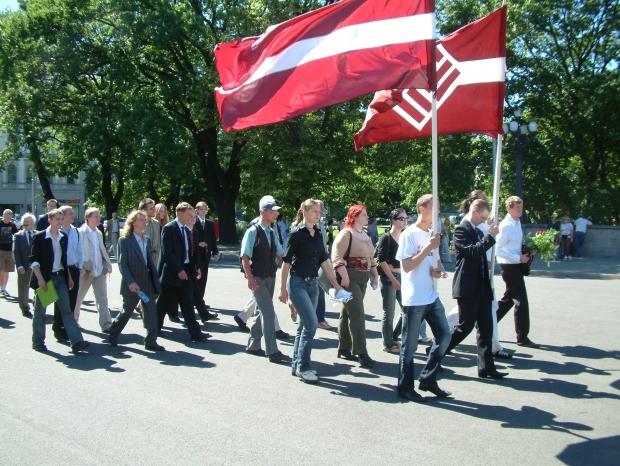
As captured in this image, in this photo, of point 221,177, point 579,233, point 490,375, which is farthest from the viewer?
point 221,177

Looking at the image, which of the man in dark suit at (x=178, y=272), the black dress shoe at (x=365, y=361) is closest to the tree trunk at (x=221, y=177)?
the man in dark suit at (x=178, y=272)

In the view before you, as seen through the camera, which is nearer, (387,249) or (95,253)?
(387,249)

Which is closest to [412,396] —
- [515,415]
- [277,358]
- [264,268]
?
[515,415]

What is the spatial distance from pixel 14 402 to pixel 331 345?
411 centimetres

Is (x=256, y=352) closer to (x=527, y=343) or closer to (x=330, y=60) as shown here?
(x=527, y=343)

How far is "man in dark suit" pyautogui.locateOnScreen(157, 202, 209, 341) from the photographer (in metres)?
9.02

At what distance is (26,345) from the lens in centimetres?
871

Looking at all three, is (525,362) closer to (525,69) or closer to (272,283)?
(272,283)

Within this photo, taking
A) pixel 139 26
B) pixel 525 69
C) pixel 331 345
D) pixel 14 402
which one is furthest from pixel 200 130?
pixel 14 402

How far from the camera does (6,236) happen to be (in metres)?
13.6

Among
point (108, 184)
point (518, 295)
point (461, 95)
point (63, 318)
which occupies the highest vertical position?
point (108, 184)

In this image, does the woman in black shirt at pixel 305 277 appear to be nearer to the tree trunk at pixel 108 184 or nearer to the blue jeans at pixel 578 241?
the blue jeans at pixel 578 241

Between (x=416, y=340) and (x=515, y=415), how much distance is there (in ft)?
3.58

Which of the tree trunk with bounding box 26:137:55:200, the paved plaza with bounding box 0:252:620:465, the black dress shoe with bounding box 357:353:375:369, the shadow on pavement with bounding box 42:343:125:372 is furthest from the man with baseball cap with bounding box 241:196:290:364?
the tree trunk with bounding box 26:137:55:200
